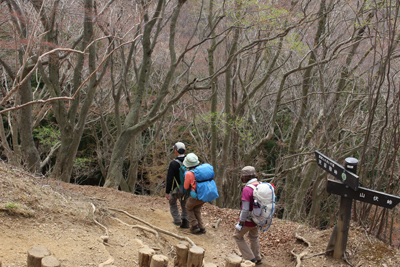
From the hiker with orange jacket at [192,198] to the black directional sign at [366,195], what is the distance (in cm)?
212

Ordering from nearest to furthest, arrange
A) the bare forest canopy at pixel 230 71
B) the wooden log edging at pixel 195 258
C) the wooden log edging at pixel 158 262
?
the wooden log edging at pixel 158 262 → the wooden log edging at pixel 195 258 → the bare forest canopy at pixel 230 71

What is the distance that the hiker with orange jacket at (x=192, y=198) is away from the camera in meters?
→ 5.15

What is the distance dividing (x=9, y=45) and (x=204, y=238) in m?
7.31

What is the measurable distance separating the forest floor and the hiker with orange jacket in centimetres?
20

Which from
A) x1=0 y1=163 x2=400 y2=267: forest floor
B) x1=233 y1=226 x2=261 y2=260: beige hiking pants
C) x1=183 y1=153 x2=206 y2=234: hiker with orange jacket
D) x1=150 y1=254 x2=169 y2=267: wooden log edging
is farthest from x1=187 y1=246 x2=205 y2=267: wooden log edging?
x1=183 y1=153 x2=206 y2=234: hiker with orange jacket

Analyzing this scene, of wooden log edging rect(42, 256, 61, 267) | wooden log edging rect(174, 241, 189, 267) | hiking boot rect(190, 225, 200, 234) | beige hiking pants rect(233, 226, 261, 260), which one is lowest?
hiking boot rect(190, 225, 200, 234)

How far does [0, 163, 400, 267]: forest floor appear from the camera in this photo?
10.8ft

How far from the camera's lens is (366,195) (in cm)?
383

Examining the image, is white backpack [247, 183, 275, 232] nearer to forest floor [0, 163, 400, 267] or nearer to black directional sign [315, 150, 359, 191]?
black directional sign [315, 150, 359, 191]

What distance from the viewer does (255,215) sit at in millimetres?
4102

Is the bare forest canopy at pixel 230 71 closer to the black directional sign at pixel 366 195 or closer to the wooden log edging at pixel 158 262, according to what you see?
the black directional sign at pixel 366 195

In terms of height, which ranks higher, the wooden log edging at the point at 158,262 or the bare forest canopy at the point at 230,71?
the bare forest canopy at the point at 230,71

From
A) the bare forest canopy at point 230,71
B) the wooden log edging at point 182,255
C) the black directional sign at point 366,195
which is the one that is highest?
the bare forest canopy at point 230,71

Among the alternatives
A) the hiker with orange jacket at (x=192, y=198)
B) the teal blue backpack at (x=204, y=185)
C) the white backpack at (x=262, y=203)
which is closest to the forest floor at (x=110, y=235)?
the hiker with orange jacket at (x=192, y=198)
